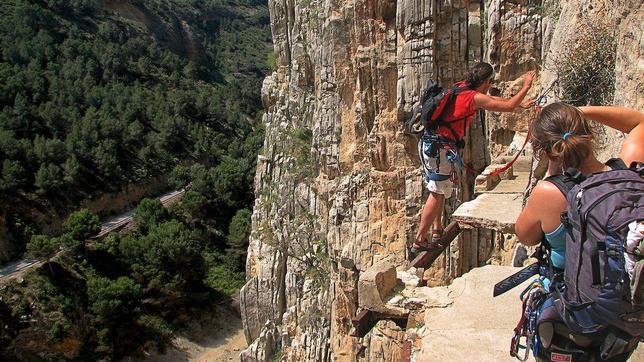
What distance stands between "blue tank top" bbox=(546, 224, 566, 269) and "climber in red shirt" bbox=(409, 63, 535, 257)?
8.49 feet

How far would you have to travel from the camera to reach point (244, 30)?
81750 mm

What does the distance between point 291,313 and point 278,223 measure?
13.8 ft

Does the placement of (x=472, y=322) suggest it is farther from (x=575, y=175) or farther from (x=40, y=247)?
(x=40, y=247)

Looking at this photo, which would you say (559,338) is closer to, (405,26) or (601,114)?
(601,114)

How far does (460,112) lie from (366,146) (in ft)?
28.9

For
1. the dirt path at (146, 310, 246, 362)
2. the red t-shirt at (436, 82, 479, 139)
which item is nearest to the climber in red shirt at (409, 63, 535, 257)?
the red t-shirt at (436, 82, 479, 139)

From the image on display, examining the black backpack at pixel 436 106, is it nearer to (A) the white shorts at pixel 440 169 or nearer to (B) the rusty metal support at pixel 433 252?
(A) the white shorts at pixel 440 169

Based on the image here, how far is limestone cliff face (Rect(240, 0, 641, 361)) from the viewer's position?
1046 centimetres

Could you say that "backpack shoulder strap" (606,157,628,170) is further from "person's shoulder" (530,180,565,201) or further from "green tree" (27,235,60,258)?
"green tree" (27,235,60,258)

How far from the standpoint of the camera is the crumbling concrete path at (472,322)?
389 centimetres

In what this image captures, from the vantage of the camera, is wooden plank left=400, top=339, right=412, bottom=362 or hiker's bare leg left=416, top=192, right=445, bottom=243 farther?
hiker's bare leg left=416, top=192, right=445, bottom=243

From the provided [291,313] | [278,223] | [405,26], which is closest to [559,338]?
[405,26]

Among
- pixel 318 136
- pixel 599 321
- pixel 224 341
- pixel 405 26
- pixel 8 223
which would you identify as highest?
pixel 405 26

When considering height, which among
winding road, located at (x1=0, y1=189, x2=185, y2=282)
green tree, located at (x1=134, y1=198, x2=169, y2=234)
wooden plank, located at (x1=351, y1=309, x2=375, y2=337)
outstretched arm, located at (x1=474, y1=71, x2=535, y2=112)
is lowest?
winding road, located at (x1=0, y1=189, x2=185, y2=282)
